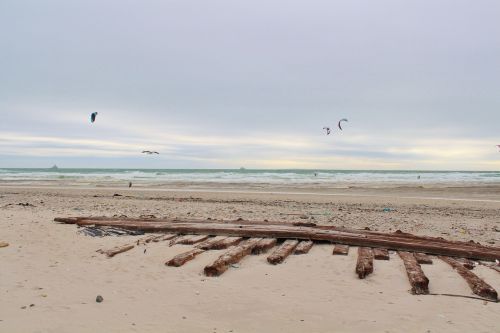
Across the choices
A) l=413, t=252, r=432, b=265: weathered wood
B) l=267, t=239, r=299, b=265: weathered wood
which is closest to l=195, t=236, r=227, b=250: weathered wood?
l=267, t=239, r=299, b=265: weathered wood

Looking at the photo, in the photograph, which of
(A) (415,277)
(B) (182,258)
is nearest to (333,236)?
(A) (415,277)

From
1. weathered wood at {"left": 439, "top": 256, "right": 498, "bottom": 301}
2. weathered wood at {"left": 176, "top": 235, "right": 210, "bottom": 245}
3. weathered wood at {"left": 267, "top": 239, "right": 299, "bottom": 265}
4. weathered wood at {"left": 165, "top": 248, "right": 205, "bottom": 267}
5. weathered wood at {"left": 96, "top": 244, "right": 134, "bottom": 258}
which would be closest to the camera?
weathered wood at {"left": 439, "top": 256, "right": 498, "bottom": 301}

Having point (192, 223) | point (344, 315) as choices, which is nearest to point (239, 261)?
point (344, 315)

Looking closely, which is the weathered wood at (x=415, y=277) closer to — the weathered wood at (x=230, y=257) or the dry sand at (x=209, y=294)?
the dry sand at (x=209, y=294)

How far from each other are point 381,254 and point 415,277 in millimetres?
1434

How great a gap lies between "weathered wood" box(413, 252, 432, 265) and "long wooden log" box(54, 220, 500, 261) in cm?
16

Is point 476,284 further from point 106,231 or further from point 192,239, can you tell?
point 106,231

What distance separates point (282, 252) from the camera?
22.2 ft

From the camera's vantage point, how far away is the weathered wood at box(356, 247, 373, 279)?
5.75 m

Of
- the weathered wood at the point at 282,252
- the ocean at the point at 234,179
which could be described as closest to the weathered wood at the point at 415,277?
the weathered wood at the point at 282,252

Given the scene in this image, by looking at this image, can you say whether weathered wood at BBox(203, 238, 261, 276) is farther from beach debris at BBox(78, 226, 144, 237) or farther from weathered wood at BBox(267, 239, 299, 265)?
beach debris at BBox(78, 226, 144, 237)

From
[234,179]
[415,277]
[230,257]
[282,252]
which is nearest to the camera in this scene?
[415,277]

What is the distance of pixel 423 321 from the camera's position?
4.27m

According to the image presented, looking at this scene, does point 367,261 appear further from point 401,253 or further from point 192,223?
point 192,223
